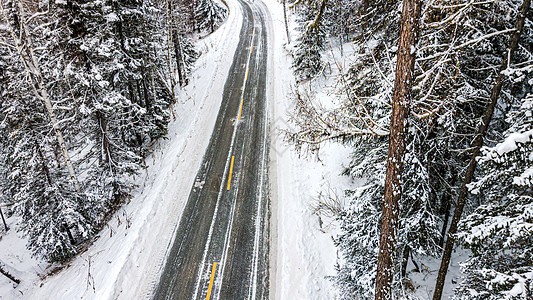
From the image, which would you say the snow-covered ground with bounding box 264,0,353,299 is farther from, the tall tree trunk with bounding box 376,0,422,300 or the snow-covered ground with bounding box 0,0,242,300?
the snow-covered ground with bounding box 0,0,242,300

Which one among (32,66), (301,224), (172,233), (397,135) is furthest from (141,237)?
(397,135)

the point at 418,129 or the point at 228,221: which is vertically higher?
the point at 418,129

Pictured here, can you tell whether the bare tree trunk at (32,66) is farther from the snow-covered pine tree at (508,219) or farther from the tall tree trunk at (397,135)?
the snow-covered pine tree at (508,219)

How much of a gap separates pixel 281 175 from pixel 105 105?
362 inches

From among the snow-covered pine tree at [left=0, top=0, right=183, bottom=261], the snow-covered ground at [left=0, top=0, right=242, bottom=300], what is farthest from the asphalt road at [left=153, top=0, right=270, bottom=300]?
the snow-covered pine tree at [left=0, top=0, right=183, bottom=261]

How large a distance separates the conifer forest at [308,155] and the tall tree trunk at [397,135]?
0.03m

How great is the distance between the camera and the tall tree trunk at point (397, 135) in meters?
3.88

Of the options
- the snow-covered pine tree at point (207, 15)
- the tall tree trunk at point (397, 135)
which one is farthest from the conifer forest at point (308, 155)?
the snow-covered pine tree at point (207, 15)

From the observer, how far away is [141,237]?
1120cm

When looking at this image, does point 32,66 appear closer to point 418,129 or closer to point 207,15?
point 418,129

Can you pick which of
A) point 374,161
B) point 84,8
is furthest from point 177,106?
point 374,161

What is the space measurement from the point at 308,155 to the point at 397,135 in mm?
10452

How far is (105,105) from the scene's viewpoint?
1296cm

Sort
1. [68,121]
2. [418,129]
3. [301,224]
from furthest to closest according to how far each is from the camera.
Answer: [68,121] → [301,224] → [418,129]
